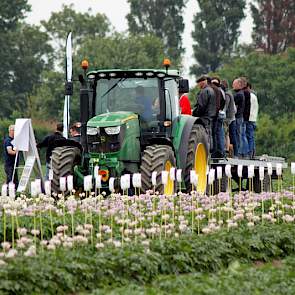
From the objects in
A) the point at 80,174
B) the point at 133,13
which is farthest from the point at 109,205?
the point at 133,13

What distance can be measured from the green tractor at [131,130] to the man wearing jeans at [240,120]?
2.80 meters

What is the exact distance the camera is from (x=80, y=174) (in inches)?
878

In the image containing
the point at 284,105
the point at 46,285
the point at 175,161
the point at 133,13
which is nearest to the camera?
the point at 46,285

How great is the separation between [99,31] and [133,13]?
17.7 feet

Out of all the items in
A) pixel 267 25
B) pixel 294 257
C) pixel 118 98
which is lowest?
pixel 294 257

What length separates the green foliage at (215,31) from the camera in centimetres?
9306

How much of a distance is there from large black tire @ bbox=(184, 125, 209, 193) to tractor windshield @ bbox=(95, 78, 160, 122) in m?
0.92

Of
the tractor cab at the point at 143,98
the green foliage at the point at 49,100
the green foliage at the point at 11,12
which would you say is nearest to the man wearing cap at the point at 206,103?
the tractor cab at the point at 143,98

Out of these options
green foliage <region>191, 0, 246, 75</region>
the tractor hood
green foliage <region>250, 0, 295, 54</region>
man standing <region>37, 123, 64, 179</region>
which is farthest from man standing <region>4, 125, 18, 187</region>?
green foliage <region>191, 0, 246, 75</region>

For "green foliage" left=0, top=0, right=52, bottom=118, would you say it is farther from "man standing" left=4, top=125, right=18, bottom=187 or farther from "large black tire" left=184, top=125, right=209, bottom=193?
"large black tire" left=184, top=125, right=209, bottom=193

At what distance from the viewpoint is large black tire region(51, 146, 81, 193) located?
22016 millimetres

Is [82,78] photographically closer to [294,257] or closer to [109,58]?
[294,257]

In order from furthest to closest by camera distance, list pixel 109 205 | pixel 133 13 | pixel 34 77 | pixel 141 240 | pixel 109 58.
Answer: pixel 133 13 → pixel 34 77 → pixel 109 58 → pixel 109 205 → pixel 141 240

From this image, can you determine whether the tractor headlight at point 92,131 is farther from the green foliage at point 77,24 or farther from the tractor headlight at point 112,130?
the green foliage at point 77,24
